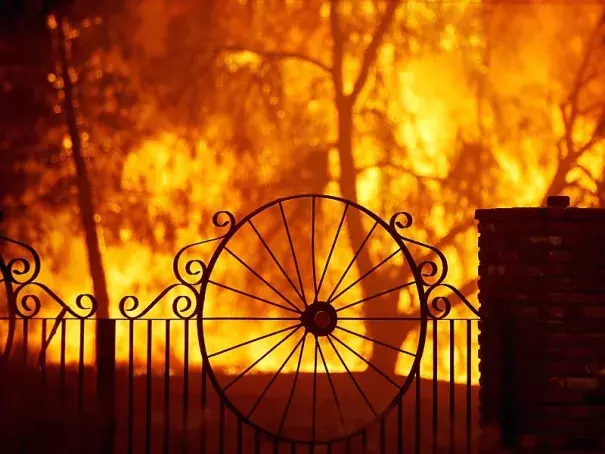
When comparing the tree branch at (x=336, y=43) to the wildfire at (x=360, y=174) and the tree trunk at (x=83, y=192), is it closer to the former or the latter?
the wildfire at (x=360, y=174)

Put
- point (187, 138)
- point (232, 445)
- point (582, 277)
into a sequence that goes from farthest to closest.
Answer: point (187, 138) → point (232, 445) → point (582, 277)

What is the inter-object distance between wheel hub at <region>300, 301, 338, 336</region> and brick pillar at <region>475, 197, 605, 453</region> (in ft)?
2.61

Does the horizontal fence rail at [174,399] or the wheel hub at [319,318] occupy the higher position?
the wheel hub at [319,318]

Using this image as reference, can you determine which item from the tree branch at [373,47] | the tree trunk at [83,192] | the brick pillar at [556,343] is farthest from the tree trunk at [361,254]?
the brick pillar at [556,343]

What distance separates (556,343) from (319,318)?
43.7 inches

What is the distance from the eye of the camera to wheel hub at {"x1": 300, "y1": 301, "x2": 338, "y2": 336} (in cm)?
462

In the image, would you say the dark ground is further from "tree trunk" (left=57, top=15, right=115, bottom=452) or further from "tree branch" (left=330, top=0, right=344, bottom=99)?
"tree branch" (left=330, top=0, right=344, bottom=99)

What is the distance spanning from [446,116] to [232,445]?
3.23 meters

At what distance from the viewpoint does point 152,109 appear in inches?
311

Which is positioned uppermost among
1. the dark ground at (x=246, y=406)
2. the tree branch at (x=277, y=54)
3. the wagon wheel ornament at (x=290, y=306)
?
the tree branch at (x=277, y=54)

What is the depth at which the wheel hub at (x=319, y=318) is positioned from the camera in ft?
15.1

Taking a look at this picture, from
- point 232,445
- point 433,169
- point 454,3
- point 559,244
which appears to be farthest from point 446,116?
point 559,244

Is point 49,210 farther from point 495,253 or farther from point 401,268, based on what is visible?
point 495,253

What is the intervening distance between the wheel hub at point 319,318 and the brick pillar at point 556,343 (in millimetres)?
796
